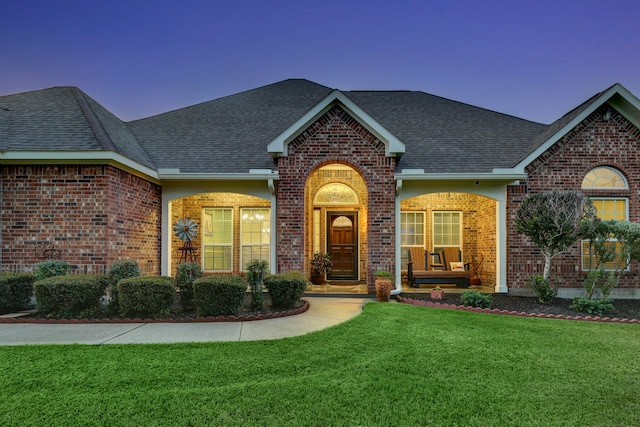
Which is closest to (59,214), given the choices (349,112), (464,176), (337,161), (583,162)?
(337,161)

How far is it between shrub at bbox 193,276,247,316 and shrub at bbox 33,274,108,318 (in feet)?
6.22

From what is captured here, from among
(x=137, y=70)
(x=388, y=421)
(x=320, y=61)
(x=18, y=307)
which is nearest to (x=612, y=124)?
(x=388, y=421)

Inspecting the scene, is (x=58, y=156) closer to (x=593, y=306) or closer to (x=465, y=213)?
(x=465, y=213)

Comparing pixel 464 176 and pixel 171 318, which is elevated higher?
pixel 464 176

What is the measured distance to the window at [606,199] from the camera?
32.8 feet

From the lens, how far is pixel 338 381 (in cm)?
372

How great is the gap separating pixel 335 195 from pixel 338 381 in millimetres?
9082

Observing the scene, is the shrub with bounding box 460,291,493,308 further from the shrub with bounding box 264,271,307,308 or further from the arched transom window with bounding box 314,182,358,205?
the arched transom window with bounding box 314,182,358,205

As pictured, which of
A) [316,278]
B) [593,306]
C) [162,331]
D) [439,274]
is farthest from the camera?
[316,278]

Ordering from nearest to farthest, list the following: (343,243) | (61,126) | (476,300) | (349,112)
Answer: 1. (476,300)
2. (61,126)
3. (349,112)
4. (343,243)

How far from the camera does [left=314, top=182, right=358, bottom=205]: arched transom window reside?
12.4 meters

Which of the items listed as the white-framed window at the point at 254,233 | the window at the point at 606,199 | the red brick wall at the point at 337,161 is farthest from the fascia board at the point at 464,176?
the white-framed window at the point at 254,233

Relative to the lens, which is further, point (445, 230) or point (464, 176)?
point (445, 230)

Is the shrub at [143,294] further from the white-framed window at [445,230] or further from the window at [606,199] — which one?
the window at [606,199]
